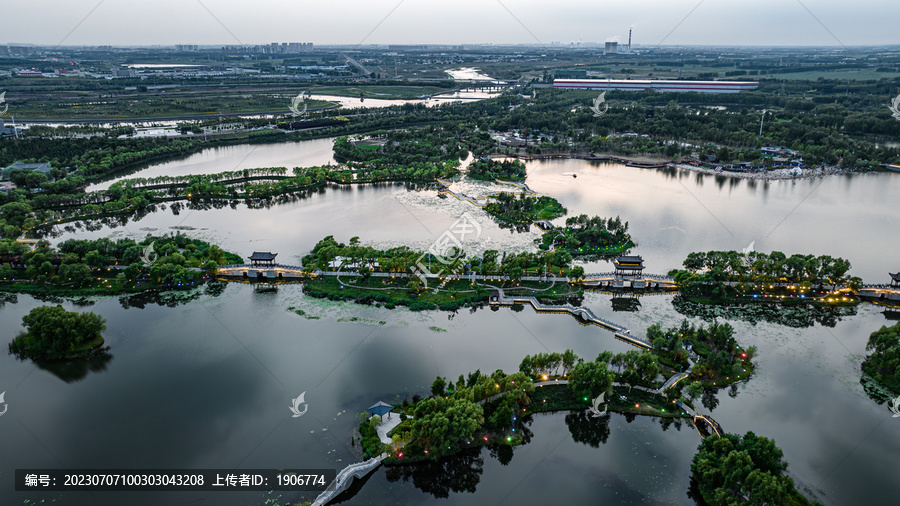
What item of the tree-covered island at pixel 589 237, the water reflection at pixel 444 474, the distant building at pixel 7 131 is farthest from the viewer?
the distant building at pixel 7 131

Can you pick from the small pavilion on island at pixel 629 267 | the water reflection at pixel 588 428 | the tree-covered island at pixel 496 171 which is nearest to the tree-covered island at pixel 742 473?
the water reflection at pixel 588 428

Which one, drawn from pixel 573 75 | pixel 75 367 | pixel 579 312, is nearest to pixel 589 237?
pixel 579 312

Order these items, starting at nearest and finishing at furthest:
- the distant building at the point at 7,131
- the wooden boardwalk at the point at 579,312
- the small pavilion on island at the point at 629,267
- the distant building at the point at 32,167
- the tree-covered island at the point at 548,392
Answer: the tree-covered island at the point at 548,392 < the wooden boardwalk at the point at 579,312 < the small pavilion on island at the point at 629,267 < the distant building at the point at 32,167 < the distant building at the point at 7,131

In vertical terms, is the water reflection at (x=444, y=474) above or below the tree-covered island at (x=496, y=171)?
below

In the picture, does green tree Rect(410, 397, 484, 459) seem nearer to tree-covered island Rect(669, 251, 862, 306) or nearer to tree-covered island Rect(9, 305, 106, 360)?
tree-covered island Rect(9, 305, 106, 360)

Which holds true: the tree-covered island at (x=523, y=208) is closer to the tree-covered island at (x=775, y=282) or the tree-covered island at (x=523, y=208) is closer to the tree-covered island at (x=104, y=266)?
the tree-covered island at (x=775, y=282)

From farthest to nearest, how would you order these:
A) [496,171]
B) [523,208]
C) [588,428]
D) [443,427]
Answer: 1. [496,171]
2. [523,208]
3. [588,428]
4. [443,427]

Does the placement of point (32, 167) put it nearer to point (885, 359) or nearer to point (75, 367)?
point (75, 367)
